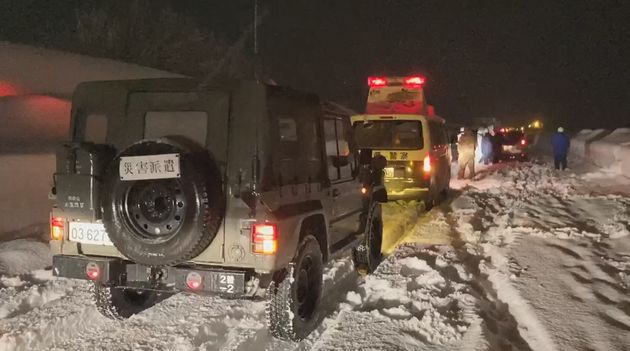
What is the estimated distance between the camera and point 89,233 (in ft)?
16.0

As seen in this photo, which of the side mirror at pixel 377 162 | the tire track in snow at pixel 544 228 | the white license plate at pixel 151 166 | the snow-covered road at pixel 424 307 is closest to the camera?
the white license plate at pixel 151 166

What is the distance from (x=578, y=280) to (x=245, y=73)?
28168mm

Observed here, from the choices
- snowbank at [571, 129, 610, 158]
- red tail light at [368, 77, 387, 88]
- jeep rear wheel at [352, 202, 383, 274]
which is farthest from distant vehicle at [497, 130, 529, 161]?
jeep rear wheel at [352, 202, 383, 274]

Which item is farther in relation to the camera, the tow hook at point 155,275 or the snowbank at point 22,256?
the snowbank at point 22,256

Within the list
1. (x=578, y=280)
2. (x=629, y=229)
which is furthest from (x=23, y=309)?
(x=629, y=229)

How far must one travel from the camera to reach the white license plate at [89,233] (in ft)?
15.8

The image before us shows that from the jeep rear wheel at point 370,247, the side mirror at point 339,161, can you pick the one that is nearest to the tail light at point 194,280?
the side mirror at point 339,161

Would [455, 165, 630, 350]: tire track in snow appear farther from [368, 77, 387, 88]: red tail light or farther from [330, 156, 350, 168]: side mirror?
[368, 77, 387, 88]: red tail light

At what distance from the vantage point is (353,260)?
23.6 ft

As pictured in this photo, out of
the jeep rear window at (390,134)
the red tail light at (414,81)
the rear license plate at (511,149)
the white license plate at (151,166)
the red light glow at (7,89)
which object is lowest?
the white license plate at (151,166)

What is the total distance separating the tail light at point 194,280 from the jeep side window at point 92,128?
4.69ft

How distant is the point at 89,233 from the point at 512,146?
2826cm

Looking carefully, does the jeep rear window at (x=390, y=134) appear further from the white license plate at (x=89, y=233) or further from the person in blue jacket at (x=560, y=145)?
the person in blue jacket at (x=560, y=145)

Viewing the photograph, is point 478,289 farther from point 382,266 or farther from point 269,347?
point 269,347
